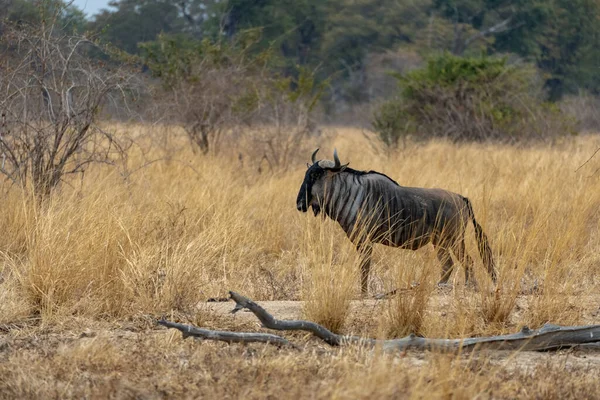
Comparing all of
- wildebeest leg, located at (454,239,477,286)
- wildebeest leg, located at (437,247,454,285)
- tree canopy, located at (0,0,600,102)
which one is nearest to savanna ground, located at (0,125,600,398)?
wildebeest leg, located at (454,239,477,286)

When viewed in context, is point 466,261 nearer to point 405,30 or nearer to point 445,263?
point 445,263

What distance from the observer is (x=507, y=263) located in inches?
222

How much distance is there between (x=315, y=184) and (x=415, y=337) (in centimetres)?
192

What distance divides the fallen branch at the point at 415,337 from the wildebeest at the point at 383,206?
1443 millimetres

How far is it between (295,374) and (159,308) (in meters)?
1.49

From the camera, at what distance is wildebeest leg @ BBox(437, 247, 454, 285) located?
6655 millimetres

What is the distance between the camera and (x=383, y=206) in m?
6.59

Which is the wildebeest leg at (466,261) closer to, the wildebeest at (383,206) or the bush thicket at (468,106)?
the wildebeest at (383,206)

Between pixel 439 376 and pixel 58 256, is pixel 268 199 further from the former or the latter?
pixel 439 376

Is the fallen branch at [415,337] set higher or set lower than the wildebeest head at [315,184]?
lower

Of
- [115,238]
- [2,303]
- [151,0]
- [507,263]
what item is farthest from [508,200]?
[151,0]

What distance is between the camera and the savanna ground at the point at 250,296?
168 inches

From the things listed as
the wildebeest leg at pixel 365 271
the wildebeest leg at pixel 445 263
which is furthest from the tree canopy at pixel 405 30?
the wildebeest leg at pixel 365 271

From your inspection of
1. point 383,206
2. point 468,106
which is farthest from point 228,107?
point 383,206
